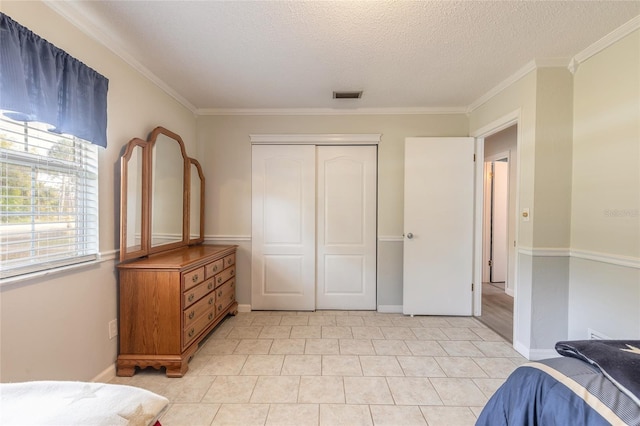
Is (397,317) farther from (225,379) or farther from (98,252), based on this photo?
(98,252)

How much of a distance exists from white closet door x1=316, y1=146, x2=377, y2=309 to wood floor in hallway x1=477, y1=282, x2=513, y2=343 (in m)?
1.29

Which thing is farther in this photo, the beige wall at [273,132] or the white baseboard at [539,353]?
the beige wall at [273,132]

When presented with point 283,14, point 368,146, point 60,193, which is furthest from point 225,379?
point 368,146

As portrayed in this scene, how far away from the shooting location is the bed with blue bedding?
82 cm

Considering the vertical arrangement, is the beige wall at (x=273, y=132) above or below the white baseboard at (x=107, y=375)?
above

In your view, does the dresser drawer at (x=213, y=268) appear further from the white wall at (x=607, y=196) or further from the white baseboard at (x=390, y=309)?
the white wall at (x=607, y=196)

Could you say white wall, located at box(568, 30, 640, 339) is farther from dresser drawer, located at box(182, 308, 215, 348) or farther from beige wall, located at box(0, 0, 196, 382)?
beige wall, located at box(0, 0, 196, 382)

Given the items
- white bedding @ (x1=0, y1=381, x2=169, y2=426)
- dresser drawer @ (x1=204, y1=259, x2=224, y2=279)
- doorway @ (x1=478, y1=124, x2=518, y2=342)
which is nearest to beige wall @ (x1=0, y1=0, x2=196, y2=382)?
dresser drawer @ (x1=204, y1=259, x2=224, y2=279)

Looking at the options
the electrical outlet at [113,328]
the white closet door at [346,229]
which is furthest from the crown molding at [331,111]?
the electrical outlet at [113,328]

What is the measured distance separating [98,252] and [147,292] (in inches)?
16.8

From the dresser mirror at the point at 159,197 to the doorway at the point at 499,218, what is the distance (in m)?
3.81

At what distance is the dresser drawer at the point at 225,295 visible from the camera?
266 cm

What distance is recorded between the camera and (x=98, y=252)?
181 cm

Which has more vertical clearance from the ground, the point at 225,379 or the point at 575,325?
the point at 575,325
